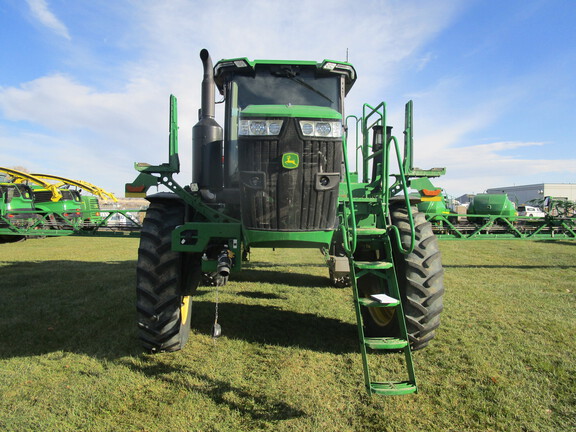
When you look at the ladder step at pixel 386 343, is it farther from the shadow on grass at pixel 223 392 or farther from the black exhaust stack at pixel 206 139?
the black exhaust stack at pixel 206 139

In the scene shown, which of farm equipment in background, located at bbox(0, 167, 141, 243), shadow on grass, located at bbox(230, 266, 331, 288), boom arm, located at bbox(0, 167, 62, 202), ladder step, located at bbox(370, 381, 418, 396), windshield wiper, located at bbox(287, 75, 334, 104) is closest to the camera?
ladder step, located at bbox(370, 381, 418, 396)

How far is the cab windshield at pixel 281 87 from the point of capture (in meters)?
3.97

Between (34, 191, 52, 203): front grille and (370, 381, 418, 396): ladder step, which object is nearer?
(370, 381, 418, 396): ladder step

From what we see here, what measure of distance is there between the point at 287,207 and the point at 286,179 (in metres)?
0.23

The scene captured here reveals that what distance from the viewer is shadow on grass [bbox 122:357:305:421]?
2.63m

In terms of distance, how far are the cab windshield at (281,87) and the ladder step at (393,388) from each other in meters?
2.87

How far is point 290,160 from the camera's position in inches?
113

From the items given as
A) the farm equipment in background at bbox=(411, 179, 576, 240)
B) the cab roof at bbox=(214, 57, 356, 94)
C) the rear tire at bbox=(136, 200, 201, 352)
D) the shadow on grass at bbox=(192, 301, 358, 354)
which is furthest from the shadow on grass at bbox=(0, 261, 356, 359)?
the cab roof at bbox=(214, 57, 356, 94)

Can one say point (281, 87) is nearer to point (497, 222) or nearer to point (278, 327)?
point (278, 327)

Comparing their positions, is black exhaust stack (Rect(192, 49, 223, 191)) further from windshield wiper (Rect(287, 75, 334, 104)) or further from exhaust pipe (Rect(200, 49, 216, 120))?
windshield wiper (Rect(287, 75, 334, 104))

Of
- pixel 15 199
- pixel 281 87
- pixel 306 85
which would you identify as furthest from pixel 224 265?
pixel 15 199

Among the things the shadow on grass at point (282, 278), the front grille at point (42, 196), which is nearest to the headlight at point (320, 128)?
the shadow on grass at point (282, 278)

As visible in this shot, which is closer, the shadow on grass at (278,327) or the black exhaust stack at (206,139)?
the black exhaust stack at (206,139)

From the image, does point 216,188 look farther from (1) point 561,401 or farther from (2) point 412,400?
(1) point 561,401
